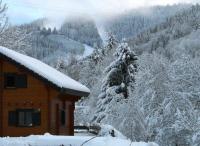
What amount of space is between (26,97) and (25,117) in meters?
1.18

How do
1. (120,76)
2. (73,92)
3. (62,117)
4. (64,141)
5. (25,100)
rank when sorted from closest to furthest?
(64,141) → (25,100) → (73,92) → (62,117) → (120,76)

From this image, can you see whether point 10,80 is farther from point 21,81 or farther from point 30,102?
point 30,102

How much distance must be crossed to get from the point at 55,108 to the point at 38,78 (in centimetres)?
258

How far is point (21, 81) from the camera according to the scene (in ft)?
106

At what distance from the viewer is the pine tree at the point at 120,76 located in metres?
53.1

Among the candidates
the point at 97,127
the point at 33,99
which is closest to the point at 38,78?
the point at 33,99

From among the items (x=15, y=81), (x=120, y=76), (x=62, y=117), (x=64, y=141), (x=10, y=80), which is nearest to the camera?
(x=64, y=141)

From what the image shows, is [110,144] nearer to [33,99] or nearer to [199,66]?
[33,99]

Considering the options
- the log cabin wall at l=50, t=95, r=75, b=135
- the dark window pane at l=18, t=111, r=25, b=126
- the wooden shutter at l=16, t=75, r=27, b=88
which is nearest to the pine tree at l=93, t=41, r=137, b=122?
the log cabin wall at l=50, t=95, r=75, b=135

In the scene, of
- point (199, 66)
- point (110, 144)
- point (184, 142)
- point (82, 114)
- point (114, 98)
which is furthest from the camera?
point (82, 114)

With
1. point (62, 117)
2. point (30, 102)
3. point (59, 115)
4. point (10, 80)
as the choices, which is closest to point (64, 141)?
point (30, 102)

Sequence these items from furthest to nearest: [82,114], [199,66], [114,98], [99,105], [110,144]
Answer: [82,114] < [99,105] < [114,98] < [199,66] < [110,144]

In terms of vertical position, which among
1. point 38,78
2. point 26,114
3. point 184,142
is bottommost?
point 184,142

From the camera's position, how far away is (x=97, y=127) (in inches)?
1272
